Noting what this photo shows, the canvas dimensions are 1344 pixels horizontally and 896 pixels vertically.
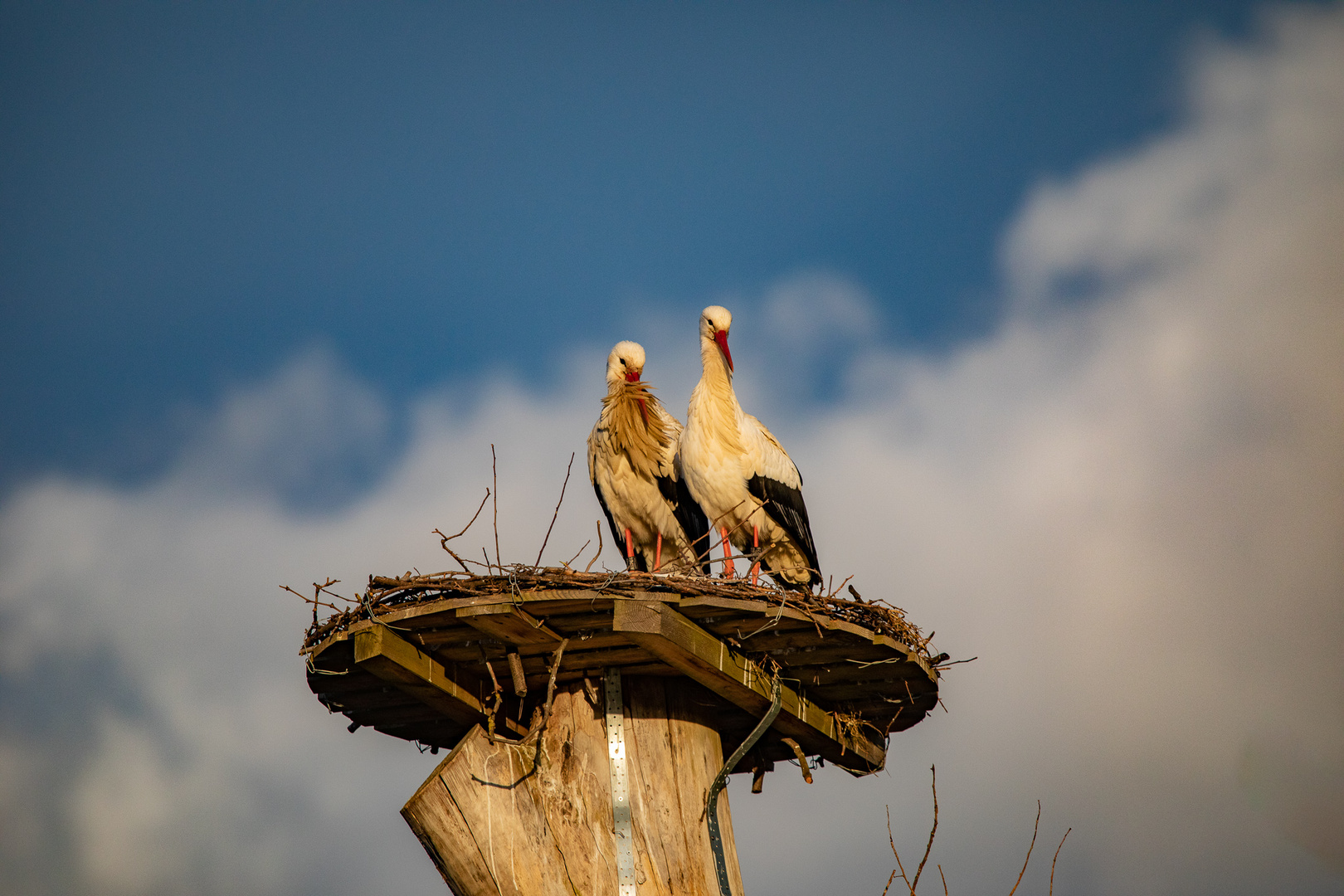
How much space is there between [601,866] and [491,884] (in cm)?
43

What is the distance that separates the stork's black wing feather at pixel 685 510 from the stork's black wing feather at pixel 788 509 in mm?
564

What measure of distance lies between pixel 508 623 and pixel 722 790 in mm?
1350

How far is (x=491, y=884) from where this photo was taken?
491 centimetres

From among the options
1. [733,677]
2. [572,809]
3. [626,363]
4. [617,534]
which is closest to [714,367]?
[626,363]

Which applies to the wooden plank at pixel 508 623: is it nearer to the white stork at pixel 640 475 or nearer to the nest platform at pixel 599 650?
the nest platform at pixel 599 650

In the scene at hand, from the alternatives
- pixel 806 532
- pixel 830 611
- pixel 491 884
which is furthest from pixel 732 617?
pixel 806 532

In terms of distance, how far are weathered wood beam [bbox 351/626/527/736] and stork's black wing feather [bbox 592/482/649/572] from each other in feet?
7.51

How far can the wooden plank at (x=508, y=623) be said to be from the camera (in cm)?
480

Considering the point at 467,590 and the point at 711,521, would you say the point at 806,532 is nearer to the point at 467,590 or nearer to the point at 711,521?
the point at 711,521

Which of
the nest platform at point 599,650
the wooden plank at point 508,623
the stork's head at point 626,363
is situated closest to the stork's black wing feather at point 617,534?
the stork's head at point 626,363

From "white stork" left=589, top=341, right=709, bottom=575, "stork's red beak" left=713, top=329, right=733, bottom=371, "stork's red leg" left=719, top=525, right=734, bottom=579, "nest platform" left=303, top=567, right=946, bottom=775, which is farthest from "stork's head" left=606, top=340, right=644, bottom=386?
"nest platform" left=303, top=567, right=946, bottom=775

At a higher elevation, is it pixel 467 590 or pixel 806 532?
pixel 806 532

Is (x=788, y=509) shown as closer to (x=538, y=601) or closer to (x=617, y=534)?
(x=617, y=534)

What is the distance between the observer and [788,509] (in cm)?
709
